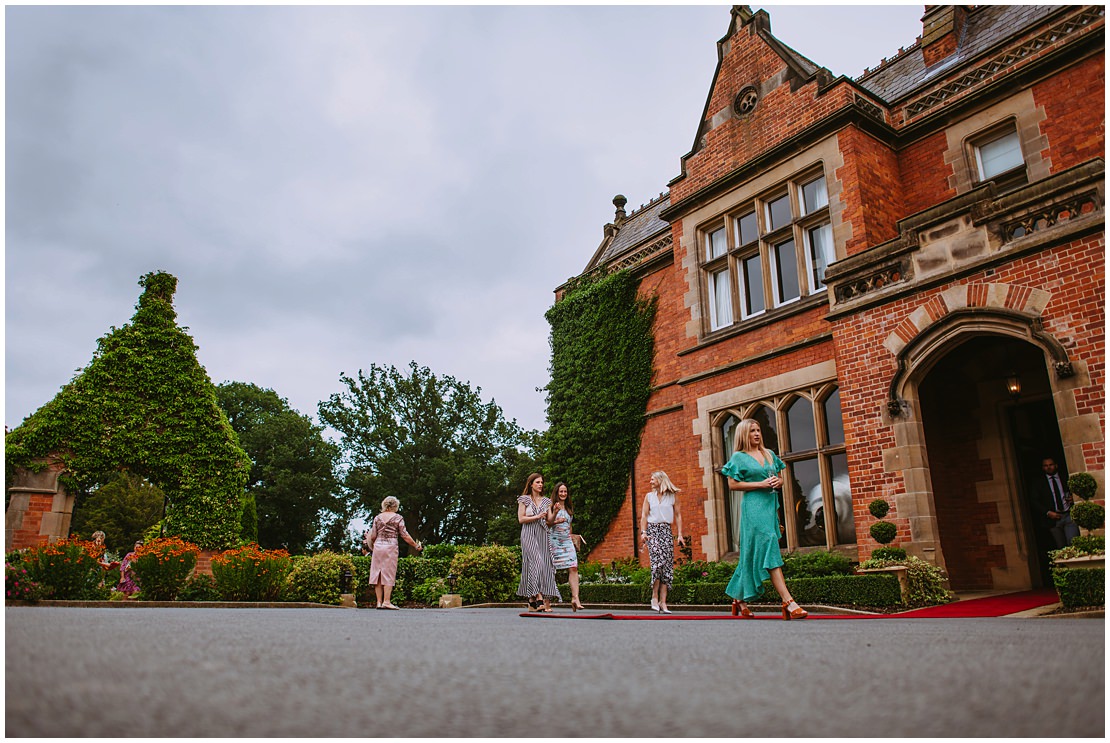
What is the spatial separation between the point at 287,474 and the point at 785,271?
116ft

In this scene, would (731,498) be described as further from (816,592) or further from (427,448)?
(427,448)

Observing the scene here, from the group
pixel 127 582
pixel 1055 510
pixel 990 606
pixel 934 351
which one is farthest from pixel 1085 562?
pixel 127 582

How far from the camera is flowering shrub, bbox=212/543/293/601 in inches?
Result: 489

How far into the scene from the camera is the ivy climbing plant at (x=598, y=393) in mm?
15875

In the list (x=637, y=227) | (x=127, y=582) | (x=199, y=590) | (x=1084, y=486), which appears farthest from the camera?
(x=637, y=227)

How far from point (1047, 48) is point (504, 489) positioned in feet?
130

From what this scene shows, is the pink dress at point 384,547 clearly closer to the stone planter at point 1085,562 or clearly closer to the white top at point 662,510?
the white top at point 662,510

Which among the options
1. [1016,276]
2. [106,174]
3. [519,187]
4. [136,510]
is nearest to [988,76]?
[1016,276]

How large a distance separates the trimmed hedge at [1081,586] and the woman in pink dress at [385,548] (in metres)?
8.61

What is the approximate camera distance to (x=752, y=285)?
44.3 feet

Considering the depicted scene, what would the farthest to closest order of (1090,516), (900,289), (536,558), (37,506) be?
(37,506) < (536,558) < (900,289) < (1090,516)

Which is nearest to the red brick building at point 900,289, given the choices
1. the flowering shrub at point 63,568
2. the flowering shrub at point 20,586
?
the flowering shrub at point 63,568

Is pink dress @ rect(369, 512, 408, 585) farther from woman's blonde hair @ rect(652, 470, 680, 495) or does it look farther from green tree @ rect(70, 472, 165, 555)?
green tree @ rect(70, 472, 165, 555)

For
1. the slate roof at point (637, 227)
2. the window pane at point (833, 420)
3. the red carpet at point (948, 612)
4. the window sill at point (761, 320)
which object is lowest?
the red carpet at point (948, 612)
